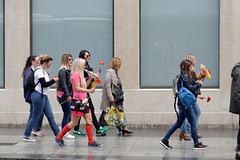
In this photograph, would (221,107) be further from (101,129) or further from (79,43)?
(79,43)

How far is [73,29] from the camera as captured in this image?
1253 cm

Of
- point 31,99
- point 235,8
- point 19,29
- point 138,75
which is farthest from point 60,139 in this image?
point 235,8

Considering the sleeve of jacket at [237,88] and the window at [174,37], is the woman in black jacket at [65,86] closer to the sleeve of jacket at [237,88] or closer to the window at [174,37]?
the window at [174,37]

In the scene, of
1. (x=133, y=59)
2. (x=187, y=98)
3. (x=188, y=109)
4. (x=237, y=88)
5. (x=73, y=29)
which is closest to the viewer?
(x=237, y=88)

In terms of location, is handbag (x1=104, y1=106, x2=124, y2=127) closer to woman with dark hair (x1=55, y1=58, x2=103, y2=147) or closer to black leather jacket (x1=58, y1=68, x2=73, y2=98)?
black leather jacket (x1=58, y1=68, x2=73, y2=98)

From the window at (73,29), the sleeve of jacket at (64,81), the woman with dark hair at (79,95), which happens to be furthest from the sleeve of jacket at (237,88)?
the window at (73,29)

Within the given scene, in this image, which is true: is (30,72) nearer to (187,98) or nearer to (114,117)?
(114,117)

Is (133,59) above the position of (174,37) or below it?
below

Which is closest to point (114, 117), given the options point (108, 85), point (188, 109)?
point (108, 85)

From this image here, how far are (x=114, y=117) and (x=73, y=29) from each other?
3.31 metres

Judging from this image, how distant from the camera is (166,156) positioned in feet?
26.4

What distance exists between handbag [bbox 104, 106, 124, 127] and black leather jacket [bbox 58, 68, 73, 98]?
1189 mm

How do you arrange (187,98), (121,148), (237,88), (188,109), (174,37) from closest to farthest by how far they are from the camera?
(237,88) → (187,98) → (188,109) → (121,148) → (174,37)

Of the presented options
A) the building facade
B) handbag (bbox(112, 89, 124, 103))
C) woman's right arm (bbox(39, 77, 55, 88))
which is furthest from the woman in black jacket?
the building facade
